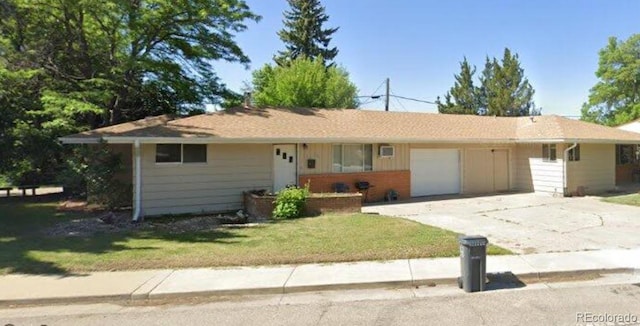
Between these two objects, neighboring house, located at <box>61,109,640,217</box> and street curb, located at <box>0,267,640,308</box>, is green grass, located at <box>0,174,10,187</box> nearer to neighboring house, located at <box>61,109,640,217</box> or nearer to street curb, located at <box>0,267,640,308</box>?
neighboring house, located at <box>61,109,640,217</box>

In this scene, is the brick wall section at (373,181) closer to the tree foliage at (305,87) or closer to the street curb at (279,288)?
the street curb at (279,288)

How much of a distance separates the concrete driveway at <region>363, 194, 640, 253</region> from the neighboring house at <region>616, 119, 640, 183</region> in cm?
845

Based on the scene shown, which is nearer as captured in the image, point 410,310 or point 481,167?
point 410,310

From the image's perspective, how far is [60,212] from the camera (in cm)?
1416

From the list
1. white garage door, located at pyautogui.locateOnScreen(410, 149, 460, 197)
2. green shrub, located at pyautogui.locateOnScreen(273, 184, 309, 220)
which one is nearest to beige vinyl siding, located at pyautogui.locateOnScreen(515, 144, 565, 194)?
white garage door, located at pyautogui.locateOnScreen(410, 149, 460, 197)

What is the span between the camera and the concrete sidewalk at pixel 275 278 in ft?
20.3

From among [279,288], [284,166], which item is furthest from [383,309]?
[284,166]

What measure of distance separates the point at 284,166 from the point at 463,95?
38.1 m

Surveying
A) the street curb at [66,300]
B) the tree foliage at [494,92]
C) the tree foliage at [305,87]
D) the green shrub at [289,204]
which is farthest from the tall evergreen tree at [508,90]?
the street curb at [66,300]

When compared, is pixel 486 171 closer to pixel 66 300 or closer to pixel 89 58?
pixel 66 300

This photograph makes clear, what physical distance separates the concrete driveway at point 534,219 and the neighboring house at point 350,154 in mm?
1691

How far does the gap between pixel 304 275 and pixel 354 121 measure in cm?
1216

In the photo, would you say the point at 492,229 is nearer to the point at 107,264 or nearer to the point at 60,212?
the point at 107,264

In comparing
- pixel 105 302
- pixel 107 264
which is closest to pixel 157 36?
pixel 107 264
